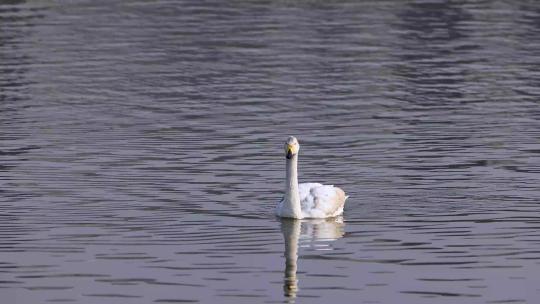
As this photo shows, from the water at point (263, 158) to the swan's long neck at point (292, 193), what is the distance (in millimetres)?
246

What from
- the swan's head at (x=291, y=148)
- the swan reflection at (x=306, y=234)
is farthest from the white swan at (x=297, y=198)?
the swan reflection at (x=306, y=234)

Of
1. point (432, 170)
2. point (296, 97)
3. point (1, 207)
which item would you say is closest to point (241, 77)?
point (296, 97)

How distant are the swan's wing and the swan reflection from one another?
14 cm

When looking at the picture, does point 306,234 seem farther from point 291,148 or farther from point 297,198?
point 291,148

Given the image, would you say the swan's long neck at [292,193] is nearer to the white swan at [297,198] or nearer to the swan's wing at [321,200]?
the white swan at [297,198]

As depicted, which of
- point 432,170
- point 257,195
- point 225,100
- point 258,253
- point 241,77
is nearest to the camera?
point 258,253

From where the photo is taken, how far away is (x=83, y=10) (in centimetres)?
5844

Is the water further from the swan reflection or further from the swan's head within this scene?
the swan's head

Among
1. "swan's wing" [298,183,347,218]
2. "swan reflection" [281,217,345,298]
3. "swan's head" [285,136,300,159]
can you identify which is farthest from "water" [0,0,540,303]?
"swan's head" [285,136,300,159]

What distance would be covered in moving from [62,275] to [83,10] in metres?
37.6

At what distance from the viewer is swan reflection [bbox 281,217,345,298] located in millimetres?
22984

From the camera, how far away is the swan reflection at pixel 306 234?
23.0 metres

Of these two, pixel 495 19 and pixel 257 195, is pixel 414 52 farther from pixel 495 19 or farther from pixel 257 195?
pixel 257 195

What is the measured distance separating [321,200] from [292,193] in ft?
1.86
